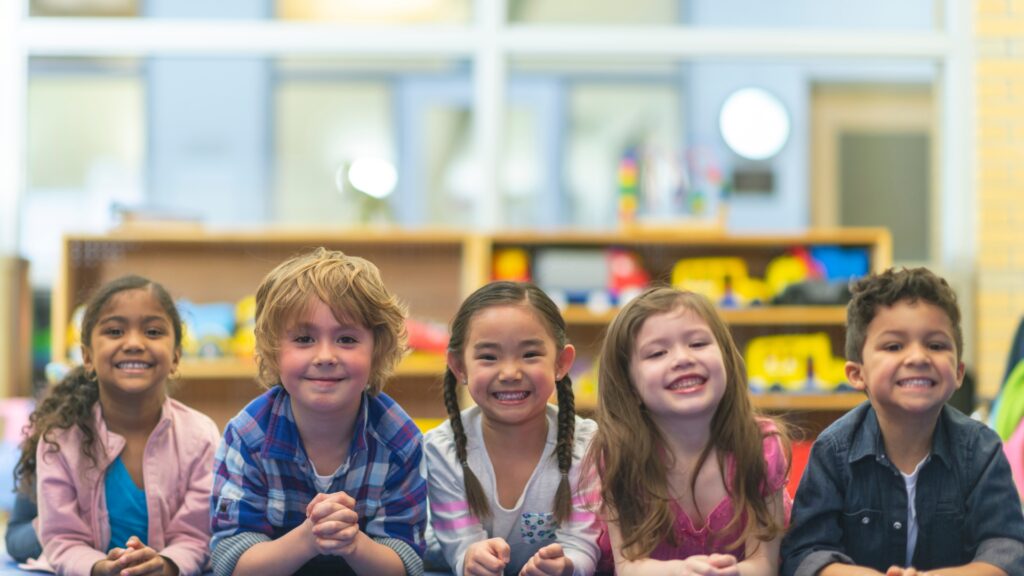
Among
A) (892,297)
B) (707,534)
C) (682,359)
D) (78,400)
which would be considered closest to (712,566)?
(707,534)

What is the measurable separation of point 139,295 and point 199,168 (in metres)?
3.92

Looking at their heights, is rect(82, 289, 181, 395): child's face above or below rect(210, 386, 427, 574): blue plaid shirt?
above

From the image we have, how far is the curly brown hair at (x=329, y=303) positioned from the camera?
1.90 meters

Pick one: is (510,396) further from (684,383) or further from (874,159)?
(874,159)

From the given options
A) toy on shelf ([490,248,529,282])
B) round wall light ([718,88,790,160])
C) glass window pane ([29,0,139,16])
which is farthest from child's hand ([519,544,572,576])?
glass window pane ([29,0,139,16])

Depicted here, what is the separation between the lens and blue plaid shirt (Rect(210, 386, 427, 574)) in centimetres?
190

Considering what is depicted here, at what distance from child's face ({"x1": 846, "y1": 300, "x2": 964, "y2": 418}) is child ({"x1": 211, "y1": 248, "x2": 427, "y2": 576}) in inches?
33.3

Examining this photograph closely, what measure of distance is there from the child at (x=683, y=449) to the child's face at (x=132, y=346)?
88 centimetres

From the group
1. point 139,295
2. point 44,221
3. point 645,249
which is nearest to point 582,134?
point 645,249

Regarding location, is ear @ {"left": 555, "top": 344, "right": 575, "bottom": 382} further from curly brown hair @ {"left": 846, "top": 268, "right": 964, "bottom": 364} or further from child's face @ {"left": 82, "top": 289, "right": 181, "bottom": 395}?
child's face @ {"left": 82, "top": 289, "right": 181, "bottom": 395}

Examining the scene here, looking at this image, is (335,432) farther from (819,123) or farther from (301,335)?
(819,123)

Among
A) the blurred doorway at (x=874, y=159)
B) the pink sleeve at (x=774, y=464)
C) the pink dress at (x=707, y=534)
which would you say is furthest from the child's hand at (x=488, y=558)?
the blurred doorway at (x=874, y=159)

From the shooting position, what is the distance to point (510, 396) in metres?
1.99

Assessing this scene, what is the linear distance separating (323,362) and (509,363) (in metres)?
0.35
